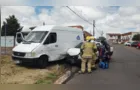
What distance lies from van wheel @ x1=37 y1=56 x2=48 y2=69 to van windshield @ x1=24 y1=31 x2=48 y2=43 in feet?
2.61

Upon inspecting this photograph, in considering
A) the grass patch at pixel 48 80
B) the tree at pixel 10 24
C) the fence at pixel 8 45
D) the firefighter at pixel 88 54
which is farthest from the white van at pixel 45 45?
the firefighter at pixel 88 54

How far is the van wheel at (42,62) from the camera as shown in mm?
9667

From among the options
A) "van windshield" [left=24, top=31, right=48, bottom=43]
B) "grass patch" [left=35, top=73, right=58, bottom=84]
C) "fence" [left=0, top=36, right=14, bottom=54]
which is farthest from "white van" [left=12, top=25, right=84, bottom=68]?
"fence" [left=0, top=36, right=14, bottom=54]

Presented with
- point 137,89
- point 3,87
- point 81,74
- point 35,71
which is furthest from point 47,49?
point 137,89

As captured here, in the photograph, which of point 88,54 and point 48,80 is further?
point 88,54

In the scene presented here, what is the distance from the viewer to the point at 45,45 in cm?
995

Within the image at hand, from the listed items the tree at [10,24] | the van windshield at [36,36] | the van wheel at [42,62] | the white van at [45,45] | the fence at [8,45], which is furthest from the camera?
the fence at [8,45]

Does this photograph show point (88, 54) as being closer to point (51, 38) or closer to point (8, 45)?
point (51, 38)

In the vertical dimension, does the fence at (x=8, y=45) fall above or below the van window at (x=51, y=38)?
below

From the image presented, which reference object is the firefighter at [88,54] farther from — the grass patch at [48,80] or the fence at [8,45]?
the fence at [8,45]

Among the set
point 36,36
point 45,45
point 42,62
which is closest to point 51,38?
point 45,45

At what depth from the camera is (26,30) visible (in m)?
11.1

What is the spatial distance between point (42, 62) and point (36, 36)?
1354 mm

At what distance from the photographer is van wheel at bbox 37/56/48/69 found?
9667 mm
